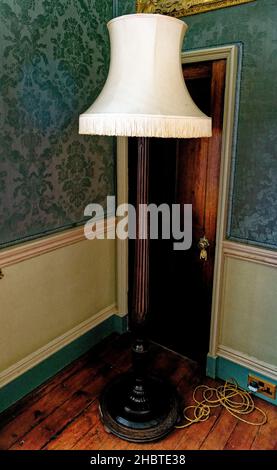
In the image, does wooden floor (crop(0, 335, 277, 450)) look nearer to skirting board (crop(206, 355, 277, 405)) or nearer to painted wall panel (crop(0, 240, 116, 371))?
skirting board (crop(206, 355, 277, 405))

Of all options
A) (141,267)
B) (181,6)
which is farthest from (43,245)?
(181,6)

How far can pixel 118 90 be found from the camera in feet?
4.19

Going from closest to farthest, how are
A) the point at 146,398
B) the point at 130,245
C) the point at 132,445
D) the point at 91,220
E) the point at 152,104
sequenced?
the point at 152,104, the point at 132,445, the point at 146,398, the point at 91,220, the point at 130,245

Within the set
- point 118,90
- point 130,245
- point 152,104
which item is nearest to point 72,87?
point 118,90

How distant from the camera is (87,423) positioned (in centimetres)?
177

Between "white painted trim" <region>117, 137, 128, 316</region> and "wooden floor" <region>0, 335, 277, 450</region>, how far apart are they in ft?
1.43

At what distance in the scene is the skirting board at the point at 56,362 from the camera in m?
1.83

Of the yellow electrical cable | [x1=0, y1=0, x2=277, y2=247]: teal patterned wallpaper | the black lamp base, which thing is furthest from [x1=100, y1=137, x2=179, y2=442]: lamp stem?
[x1=0, y1=0, x2=277, y2=247]: teal patterned wallpaper

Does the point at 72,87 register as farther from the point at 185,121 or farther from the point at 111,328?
the point at 111,328

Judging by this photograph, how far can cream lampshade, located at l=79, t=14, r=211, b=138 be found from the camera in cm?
121

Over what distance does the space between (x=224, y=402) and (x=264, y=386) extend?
0.73ft

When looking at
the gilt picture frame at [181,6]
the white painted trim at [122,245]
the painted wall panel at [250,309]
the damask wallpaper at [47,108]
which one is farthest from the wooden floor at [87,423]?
the gilt picture frame at [181,6]

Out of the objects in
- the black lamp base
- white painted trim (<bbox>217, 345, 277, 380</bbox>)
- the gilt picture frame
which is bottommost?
the black lamp base

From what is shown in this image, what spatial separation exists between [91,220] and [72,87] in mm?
712
